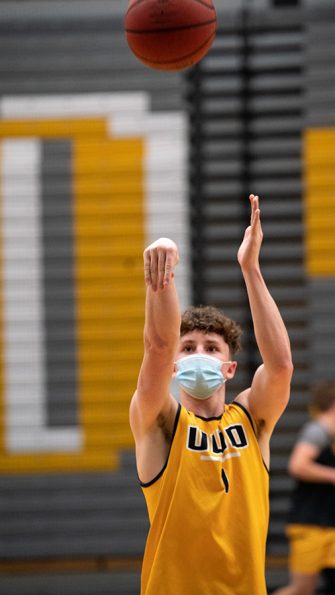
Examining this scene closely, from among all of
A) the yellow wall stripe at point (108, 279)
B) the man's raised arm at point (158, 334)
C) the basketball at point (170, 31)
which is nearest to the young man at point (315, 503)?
the yellow wall stripe at point (108, 279)

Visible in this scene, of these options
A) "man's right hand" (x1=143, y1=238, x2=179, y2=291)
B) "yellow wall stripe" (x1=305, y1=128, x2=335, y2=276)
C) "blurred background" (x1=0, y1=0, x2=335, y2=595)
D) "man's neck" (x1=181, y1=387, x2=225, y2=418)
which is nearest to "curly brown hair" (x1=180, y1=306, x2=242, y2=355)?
"man's neck" (x1=181, y1=387, x2=225, y2=418)

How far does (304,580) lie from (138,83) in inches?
170

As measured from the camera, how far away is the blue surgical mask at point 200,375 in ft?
15.0

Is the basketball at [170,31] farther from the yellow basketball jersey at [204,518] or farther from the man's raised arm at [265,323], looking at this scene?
the yellow basketball jersey at [204,518]

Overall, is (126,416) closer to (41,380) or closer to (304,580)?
(41,380)

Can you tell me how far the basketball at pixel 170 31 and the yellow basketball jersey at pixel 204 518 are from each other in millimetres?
2099

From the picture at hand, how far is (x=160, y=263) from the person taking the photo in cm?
407

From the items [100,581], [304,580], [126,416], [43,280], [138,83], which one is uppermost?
[138,83]

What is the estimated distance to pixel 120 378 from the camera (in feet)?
31.9

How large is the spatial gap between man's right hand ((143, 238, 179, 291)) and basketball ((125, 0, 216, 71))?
6.77 ft

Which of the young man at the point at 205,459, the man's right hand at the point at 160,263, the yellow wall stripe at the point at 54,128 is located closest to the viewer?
the man's right hand at the point at 160,263

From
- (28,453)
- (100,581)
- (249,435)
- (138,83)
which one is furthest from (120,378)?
(249,435)

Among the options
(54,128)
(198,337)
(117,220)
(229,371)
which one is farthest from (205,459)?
(54,128)

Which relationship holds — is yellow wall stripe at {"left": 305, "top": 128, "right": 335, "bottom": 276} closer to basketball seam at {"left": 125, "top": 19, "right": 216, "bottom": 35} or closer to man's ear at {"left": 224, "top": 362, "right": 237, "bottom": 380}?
basketball seam at {"left": 125, "top": 19, "right": 216, "bottom": 35}
